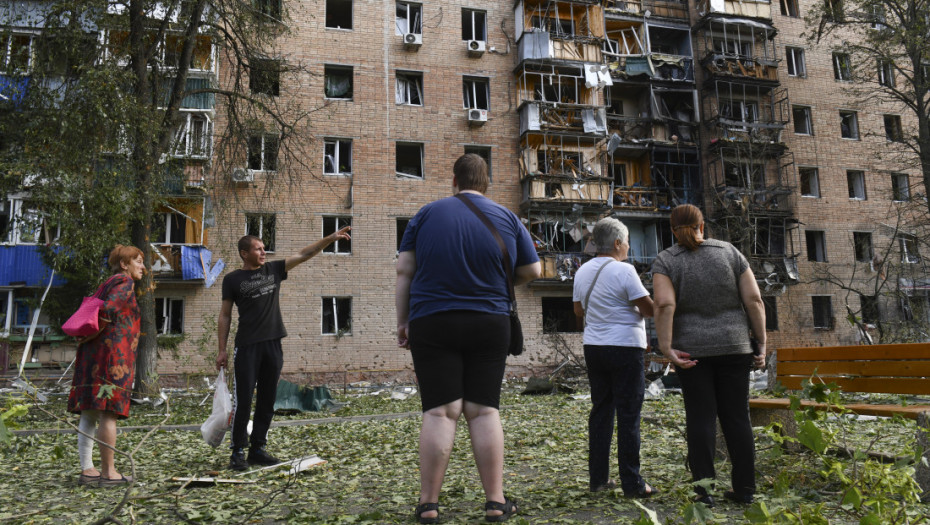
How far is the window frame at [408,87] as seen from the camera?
25297 mm

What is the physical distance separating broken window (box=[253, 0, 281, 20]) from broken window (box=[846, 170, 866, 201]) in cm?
2701

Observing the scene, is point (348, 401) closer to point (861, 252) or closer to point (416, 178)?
point (416, 178)

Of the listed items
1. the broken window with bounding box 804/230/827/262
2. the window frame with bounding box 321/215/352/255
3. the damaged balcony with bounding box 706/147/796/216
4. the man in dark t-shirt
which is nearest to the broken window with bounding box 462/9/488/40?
the window frame with bounding box 321/215/352/255

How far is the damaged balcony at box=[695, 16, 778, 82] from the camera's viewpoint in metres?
28.7

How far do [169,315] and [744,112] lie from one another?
84.0 ft

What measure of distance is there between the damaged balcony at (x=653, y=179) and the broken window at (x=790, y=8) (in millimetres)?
9485

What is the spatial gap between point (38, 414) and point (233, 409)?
9587 millimetres

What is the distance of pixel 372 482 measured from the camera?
16.8 feet

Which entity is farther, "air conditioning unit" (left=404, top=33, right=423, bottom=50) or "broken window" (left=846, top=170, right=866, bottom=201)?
"broken window" (left=846, top=170, right=866, bottom=201)

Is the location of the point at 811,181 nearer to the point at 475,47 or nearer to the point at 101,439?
the point at 475,47

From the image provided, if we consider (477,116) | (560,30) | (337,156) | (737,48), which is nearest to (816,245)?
(737,48)

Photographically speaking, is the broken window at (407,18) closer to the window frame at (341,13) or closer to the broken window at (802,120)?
the window frame at (341,13)

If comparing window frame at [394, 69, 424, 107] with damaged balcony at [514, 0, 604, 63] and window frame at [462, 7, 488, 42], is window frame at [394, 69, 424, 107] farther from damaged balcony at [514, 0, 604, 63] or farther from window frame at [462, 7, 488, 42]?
damaged balcony at [514, 0, 604, 63]

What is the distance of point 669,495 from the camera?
4262 mm
